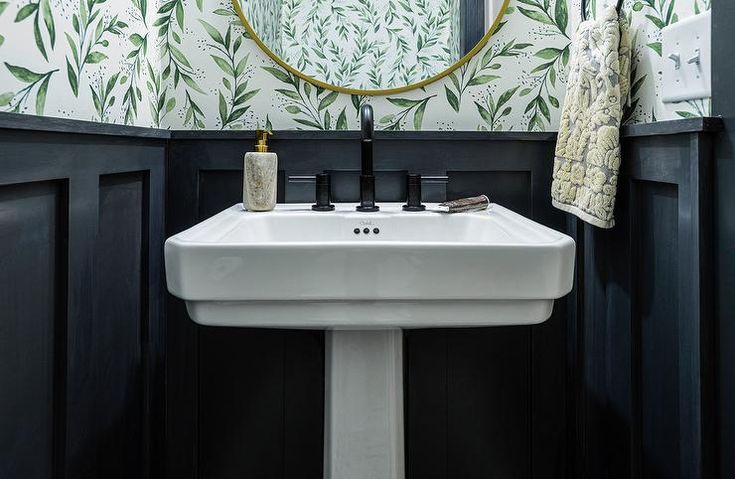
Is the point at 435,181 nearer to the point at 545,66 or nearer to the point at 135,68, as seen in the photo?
the point at 545,66

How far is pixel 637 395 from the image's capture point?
1.13m

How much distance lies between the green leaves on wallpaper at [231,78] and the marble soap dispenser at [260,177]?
0.62 feet

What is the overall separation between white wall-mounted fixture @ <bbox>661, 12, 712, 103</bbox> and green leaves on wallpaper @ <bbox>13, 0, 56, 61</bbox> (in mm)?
1016

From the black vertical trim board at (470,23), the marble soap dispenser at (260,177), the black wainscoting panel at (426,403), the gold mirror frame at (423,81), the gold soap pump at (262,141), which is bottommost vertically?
the black wainscoting panel at (426,403)

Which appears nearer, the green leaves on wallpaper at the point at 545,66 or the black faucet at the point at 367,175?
the black faucet at the point at 367,175

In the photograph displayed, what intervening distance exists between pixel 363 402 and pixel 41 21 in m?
0.80

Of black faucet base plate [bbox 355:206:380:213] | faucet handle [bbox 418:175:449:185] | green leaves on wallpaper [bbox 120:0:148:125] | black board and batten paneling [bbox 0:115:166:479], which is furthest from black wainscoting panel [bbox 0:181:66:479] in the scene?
faucet handle [bbox 418:175:449:185]

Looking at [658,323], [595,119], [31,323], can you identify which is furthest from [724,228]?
[31,323]

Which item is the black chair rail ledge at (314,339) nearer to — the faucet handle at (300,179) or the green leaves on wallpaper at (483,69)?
the faucet handle at (300,179)

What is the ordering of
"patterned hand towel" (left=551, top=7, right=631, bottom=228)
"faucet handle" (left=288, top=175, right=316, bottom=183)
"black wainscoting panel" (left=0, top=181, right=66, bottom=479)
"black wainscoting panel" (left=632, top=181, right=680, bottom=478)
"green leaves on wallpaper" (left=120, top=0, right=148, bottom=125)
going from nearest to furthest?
"black wainscoting panel" (left=0, top=181, right=66, bottom=479) < "black wainscoting panel" (left=632, top=181, right=680, bottom=478) < "patterned hand towel" (left=551, top=7, right=631, bottom=228) < "green leaves on wallpaper" (left=120, top=0, right=148, bottom=125) < "faucet handle" (left=288, top=175, right=316, bottom=183)

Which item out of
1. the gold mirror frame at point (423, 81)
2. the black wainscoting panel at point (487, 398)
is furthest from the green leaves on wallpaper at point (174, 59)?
the black wainscoting panel at point (487, 398)

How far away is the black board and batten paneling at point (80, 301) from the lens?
82 cm

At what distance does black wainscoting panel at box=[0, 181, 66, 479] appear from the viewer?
80cm

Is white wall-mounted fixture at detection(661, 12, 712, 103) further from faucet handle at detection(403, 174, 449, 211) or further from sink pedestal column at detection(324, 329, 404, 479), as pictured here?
sink pedestal column at detection(324, 329, 404, 479)
